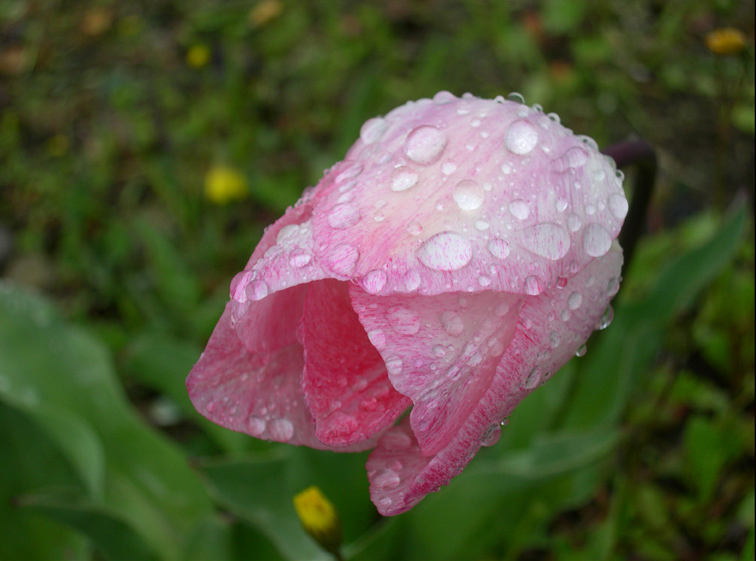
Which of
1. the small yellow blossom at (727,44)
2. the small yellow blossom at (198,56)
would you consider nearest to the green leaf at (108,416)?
the small yellow blossom at (198,56)

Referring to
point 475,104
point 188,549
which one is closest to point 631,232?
point 475,104

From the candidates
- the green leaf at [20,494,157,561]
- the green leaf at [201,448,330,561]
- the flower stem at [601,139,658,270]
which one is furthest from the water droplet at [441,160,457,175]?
the green leaf at [20,494,157,561]

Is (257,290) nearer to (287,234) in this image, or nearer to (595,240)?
(287,234)

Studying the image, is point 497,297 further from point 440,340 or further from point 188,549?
point 188,549

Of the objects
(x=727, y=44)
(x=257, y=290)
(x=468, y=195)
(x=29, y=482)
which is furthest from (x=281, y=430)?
(x=727, y=44)

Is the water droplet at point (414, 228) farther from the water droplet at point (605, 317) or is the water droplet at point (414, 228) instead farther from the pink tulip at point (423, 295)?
the water droplet at point (605, 317)

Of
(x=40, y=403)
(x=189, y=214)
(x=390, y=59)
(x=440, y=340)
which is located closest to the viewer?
(x=440, y=340)

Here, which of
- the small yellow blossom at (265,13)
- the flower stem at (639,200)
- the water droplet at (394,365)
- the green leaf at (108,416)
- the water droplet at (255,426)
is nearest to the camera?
the water droplet at (394,365)
